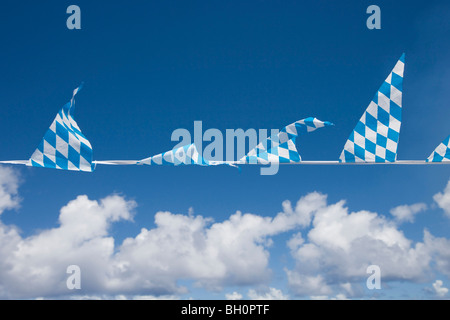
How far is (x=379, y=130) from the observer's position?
1016 cm

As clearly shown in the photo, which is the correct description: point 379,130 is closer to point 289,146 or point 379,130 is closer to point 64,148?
point 289,146

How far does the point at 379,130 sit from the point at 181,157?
4.25m

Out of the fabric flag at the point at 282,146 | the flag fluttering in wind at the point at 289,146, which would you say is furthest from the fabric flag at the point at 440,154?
the fabric flag at the point at 282,146

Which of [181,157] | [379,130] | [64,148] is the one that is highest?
[379,130]

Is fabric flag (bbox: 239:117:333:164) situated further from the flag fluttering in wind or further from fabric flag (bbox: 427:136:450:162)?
fabric flag (bbox: 427:136:450:162)

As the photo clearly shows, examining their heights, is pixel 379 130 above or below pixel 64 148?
above

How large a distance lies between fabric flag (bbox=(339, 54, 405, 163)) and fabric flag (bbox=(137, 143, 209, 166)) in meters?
3.03

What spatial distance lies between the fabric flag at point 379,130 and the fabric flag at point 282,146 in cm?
84

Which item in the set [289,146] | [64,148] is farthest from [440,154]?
[64,148]

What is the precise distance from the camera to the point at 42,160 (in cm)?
977

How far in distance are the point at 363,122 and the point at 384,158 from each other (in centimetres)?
89

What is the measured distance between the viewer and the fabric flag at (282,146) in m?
10.0

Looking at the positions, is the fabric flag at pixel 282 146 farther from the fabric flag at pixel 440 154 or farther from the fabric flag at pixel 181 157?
A: the fabric flag at pixel 440 154
